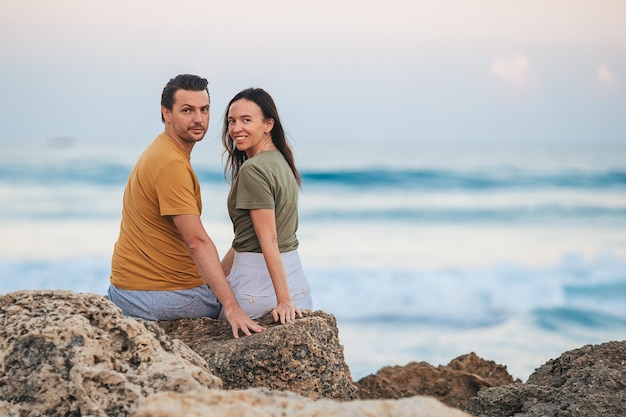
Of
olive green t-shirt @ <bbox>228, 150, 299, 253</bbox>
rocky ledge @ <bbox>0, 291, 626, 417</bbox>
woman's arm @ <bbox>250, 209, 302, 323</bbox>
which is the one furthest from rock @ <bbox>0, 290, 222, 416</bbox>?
olive green t-shirt @ <bbox>228, 150, 299, 253</bbox>

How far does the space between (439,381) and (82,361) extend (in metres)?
2.83

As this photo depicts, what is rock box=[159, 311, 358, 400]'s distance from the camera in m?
3.48

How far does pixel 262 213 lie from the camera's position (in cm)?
407

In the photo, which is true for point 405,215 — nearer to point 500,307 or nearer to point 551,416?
point 500,307

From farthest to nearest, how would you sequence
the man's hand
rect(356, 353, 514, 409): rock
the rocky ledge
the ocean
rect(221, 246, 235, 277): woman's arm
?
the ocean → rect(356, 353, 514, 409): rock → rect(221, 246, 235, 277): woman's arm → the man's hand → the rocky ledge

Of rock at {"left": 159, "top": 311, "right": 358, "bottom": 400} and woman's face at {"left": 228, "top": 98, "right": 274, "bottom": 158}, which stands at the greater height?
woman's face at {"left": 228, "top": 98, "right": 274, "bottom": 158}

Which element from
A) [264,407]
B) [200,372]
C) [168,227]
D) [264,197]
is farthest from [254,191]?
[264,407]

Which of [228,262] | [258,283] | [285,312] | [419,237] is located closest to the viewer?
[285,312]

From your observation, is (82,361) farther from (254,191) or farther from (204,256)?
(254,191)

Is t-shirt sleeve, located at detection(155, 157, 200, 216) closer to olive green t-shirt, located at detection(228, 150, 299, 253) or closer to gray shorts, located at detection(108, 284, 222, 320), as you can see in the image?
olive green t-shirt, located at detection(228, 150, 299, 253)

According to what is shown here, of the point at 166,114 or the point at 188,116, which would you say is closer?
the point at 188,116

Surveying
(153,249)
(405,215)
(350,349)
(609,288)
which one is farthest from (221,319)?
(405,215)

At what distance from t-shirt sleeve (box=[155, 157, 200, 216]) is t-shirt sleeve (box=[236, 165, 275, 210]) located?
270mm

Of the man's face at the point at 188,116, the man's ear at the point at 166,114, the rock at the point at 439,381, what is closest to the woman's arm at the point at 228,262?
the man's face at the point at 188,116
